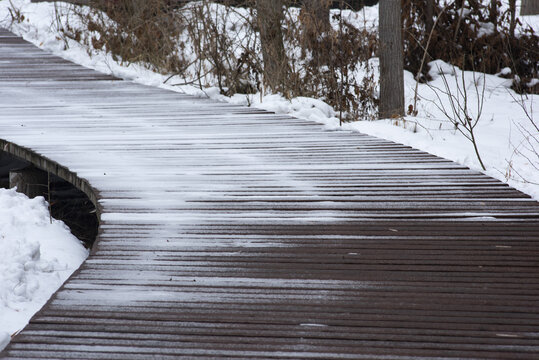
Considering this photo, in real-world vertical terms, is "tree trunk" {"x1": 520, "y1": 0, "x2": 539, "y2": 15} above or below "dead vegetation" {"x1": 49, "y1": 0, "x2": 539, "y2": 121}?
above

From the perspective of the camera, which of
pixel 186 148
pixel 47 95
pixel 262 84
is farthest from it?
pixel 262 84

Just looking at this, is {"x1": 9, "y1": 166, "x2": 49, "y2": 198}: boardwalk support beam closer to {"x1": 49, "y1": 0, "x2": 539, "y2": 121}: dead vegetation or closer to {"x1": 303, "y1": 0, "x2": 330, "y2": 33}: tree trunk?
{"x1": 49, "y1": 0, "x2": 539, "y2": 121}: dead vegetation

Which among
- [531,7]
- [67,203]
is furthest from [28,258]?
[531,7]

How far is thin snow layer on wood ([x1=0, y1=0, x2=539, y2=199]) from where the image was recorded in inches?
223

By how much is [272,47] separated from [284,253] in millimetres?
5193

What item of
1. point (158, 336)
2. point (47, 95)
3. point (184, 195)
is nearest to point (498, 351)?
point (158, 336)

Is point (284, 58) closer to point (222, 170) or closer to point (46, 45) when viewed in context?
point (222, 170)

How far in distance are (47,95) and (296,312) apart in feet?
19.2

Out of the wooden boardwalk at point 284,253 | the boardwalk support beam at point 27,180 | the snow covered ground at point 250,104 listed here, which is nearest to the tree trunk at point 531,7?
the snow covered ground at point 250,104

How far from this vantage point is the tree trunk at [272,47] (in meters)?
7.74

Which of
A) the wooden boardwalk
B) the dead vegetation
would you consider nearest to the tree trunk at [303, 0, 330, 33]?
the dead vegetation

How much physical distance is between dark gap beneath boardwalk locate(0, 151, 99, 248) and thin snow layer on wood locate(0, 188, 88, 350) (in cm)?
74

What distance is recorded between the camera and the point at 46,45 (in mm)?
11086

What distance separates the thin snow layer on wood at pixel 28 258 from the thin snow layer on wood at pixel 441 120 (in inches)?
42.2
